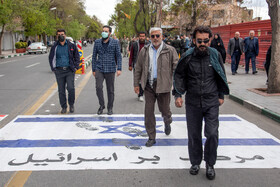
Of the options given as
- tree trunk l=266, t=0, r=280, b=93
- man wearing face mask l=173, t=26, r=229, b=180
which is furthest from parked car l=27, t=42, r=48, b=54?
man wearing face mask l=173, t=26, r=229, b=180

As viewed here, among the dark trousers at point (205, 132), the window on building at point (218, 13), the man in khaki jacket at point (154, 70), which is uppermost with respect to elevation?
the window on building at point (218, 13)

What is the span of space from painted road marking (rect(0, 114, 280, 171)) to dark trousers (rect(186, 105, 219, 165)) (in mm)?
355

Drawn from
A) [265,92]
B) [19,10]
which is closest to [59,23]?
[19,10]

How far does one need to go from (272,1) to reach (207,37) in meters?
6.34

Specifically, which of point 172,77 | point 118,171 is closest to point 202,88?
point 118,171

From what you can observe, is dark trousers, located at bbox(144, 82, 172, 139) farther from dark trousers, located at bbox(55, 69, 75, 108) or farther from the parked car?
the parked car

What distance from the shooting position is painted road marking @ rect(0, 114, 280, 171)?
13.9ft

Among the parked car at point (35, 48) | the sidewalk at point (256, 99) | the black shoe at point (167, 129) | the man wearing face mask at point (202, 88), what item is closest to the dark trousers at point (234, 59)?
the sidewalk at point (256, 99)

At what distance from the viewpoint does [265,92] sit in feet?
31.2

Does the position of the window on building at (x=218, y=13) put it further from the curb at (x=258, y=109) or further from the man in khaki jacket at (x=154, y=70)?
the man in khaki jacket at (x=154, y=70)

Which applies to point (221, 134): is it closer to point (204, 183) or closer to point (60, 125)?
point (204, 183)

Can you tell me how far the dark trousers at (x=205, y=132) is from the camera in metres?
3.71

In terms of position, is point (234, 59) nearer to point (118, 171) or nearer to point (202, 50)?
point (202, 50)

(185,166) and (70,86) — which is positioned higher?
(70,86)
